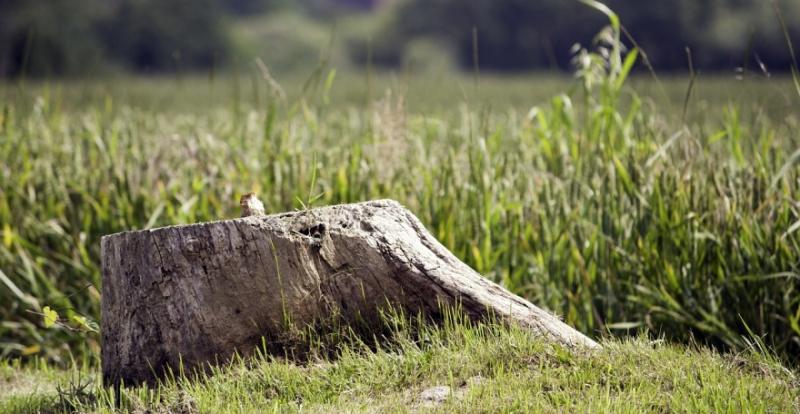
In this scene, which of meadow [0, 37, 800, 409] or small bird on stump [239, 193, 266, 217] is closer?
small bird on stump [239, 193, 266, 217]

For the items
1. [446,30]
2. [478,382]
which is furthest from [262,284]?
[446,30]

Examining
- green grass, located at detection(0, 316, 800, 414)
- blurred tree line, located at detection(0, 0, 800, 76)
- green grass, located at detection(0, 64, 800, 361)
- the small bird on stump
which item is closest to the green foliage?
blurred tree line, located at detection(0, 0, 800, 76)

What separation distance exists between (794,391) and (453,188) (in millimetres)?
2175

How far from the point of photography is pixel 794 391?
2.59 meters

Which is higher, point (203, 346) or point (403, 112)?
point (403, 112)

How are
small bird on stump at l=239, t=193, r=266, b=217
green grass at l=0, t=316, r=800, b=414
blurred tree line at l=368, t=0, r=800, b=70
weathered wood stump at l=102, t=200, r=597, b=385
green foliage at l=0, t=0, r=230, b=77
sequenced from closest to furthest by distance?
green grass at l=0, t=316, r=800, b=414 < weathered wood stump at l=102, t=200, r=597, b=385 < small bird on stump at l=239, t=193, r=266, b=217 < blurred tree line at l=368, t=0, r=800, b=70 < green foliage at l=0, t=0, r=230, b=77

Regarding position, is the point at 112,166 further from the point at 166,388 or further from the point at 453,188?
the point at 166,388

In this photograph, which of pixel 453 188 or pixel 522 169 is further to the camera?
pixel 522 169

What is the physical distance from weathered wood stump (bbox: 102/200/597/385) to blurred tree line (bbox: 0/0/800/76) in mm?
25822

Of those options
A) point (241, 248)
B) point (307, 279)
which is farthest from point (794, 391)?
point (241, 248)

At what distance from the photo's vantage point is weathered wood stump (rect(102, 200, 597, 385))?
2.84 metres

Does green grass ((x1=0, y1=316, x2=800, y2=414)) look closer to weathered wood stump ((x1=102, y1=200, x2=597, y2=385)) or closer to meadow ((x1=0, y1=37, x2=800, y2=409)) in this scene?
weathered wood stump ((x1=102, y1=200, x2=597, y2=385))

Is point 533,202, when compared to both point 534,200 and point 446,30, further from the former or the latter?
point 446,30

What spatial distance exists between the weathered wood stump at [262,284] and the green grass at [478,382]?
0.11 metres
